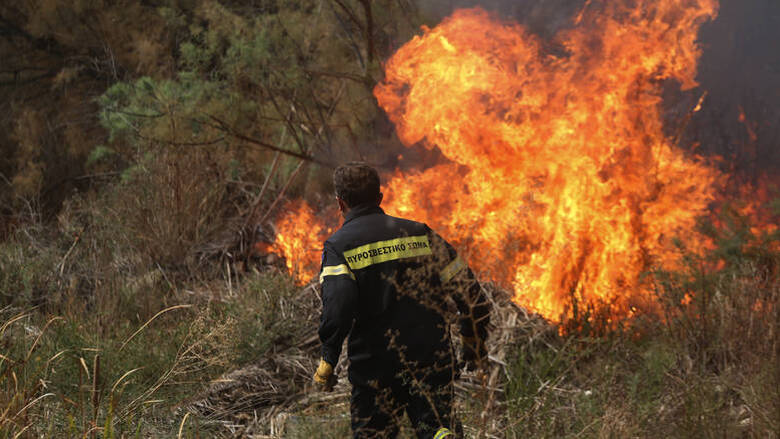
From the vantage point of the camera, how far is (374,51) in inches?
303

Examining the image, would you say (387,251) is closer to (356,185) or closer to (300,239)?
(356,185)

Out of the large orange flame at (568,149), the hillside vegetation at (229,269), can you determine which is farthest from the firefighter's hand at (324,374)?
the large orange flame at (568,149)

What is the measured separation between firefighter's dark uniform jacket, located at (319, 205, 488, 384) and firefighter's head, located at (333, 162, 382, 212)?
2.1 inches

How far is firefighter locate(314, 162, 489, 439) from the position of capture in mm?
2881

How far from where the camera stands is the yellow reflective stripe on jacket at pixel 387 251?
292cm

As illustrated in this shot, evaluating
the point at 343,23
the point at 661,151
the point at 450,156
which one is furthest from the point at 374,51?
the point at 661,151

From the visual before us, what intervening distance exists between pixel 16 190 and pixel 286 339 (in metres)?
7.15

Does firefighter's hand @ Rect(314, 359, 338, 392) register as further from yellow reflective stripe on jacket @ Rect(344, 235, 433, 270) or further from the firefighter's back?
yellow reflective stripe on jacket @ Rect(344, 235, 433, 270)

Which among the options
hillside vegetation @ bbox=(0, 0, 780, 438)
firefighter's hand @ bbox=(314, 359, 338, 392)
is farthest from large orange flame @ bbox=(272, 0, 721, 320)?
firefighter's hand @ bbox=(314, 359, 338, 392)

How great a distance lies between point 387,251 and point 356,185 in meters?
0.38

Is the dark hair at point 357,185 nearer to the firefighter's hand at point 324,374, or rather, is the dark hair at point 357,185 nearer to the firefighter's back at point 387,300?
the firefighter's back at point 387,300

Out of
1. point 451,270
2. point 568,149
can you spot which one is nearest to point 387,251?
point 451,270

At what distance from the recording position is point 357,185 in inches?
121

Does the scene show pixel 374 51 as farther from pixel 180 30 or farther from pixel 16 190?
pixel 16 190
